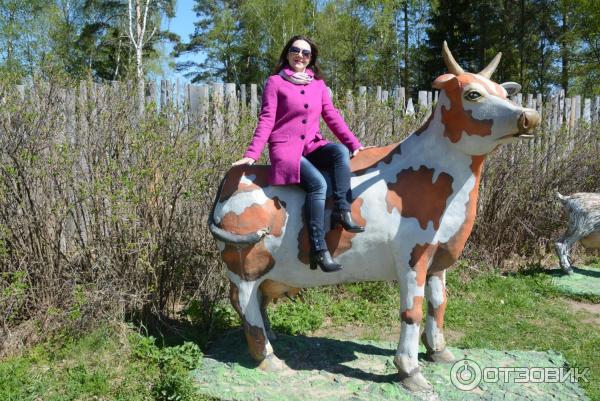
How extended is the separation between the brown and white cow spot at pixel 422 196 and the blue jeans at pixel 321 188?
0.97ft

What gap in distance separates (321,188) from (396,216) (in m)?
0.50

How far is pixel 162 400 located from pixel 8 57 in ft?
84.1

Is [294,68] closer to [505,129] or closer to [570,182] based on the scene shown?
[505,129]

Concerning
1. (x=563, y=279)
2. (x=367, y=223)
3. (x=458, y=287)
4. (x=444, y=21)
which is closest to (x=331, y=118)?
(x=367, y=223)

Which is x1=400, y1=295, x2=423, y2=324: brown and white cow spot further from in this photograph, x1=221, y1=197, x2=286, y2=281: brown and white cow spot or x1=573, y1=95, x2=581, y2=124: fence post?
x1=573, y1=95, x2=581, y2=124: fence post

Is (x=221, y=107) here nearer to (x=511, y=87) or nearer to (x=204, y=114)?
(x=204, y=114)

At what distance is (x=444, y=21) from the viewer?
25141mm

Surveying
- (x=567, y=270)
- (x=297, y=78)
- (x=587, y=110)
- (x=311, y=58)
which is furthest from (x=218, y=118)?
(x=587, y=110)

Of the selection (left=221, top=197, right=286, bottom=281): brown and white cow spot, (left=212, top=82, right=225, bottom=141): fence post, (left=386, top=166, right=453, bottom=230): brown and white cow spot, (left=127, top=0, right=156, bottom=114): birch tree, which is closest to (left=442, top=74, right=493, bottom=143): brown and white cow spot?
(left=386, top=166, right=453, bottom=230): brown and white cow spot

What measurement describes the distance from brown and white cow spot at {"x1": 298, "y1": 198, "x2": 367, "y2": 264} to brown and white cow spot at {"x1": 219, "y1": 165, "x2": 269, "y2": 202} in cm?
40

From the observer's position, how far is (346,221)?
3047 millimetres

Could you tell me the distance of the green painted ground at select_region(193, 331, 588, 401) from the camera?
3139mm

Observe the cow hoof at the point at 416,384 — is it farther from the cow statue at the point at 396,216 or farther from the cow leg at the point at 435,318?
the cow leg at the point at 435,318

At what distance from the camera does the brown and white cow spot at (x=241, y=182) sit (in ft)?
10.7
